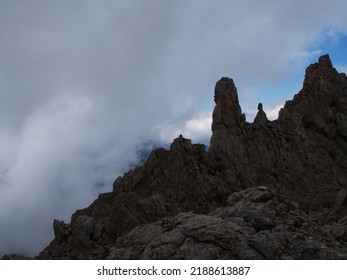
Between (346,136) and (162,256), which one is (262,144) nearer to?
(346,136)

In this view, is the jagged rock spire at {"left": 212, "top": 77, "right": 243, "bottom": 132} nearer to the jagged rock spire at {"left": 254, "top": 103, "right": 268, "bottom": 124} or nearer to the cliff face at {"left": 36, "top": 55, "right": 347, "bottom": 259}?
the cliff face at {"left": 36, "top": 55, "right": 347, "bottom": 259}

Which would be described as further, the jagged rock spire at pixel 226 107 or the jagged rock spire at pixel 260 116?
the jagged rock spire at pixel 260 116

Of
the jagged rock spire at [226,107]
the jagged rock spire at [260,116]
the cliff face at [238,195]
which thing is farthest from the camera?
the jagged rock spire at [260,116]

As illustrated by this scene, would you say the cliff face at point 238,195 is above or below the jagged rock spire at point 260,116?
below

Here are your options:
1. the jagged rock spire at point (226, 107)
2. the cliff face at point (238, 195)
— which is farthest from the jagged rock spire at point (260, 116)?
the jagged rock spire at point (226, 107)

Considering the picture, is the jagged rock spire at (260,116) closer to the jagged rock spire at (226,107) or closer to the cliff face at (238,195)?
the cliff face at (238,195)

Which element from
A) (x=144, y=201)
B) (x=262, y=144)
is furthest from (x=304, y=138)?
(x=144, y=201)

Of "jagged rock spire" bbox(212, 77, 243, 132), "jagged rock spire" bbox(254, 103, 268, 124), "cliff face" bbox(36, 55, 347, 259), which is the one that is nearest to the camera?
"cliff face" bbox(36, 55, 347, 259)

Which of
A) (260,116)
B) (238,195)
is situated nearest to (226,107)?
(260,116)

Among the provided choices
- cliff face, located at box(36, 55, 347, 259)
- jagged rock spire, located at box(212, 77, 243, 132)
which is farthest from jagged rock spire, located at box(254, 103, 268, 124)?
jagged rock spire, located at box(212, 77, 243, 132)

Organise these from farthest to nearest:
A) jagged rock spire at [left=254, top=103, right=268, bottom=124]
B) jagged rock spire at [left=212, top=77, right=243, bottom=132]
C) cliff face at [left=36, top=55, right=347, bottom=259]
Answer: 1. jagged rock spire at [left=254, top=103, right=268, bottom=124]
2. jagged rock spire at [left=212, top=77, right=243, bottom=132]
3. cliff face at [left=36, top=55, right=347, bottom=259]

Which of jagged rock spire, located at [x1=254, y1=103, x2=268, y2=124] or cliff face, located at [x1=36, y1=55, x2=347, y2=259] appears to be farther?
jagged rock spire, located at [x1=254, y1=103, x2=268, y2=124]

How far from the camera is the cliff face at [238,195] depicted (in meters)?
22.2

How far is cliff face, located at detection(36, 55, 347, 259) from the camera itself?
73.0 feet
